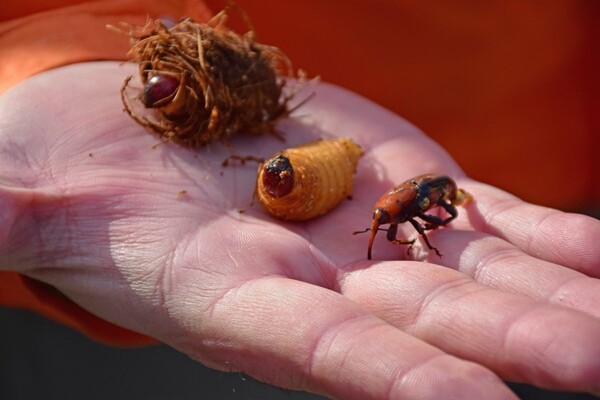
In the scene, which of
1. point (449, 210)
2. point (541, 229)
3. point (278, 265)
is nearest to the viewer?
point (278, 265)

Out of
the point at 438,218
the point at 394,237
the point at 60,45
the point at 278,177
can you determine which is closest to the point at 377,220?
the point at 394,237

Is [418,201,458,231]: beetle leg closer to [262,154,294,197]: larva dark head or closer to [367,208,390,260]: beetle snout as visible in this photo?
[367,208,390,260]: beetle snout

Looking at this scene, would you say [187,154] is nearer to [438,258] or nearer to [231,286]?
[231,286]

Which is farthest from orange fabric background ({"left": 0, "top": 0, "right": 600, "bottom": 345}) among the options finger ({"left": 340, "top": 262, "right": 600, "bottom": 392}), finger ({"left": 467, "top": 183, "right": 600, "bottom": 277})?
finger ({"left": 340, "top": 262, "right": 600, "bottom": 392})

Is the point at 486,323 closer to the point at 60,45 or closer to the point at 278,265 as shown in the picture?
the point at 278,265

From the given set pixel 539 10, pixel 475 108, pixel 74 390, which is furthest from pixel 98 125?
pixel 539 10

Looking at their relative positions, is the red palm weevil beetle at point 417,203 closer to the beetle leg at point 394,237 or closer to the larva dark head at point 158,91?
the beetle leg at point 394,237

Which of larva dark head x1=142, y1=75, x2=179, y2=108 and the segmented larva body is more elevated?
larva dark head x1=142, y1=75, x2=179, y2=108
